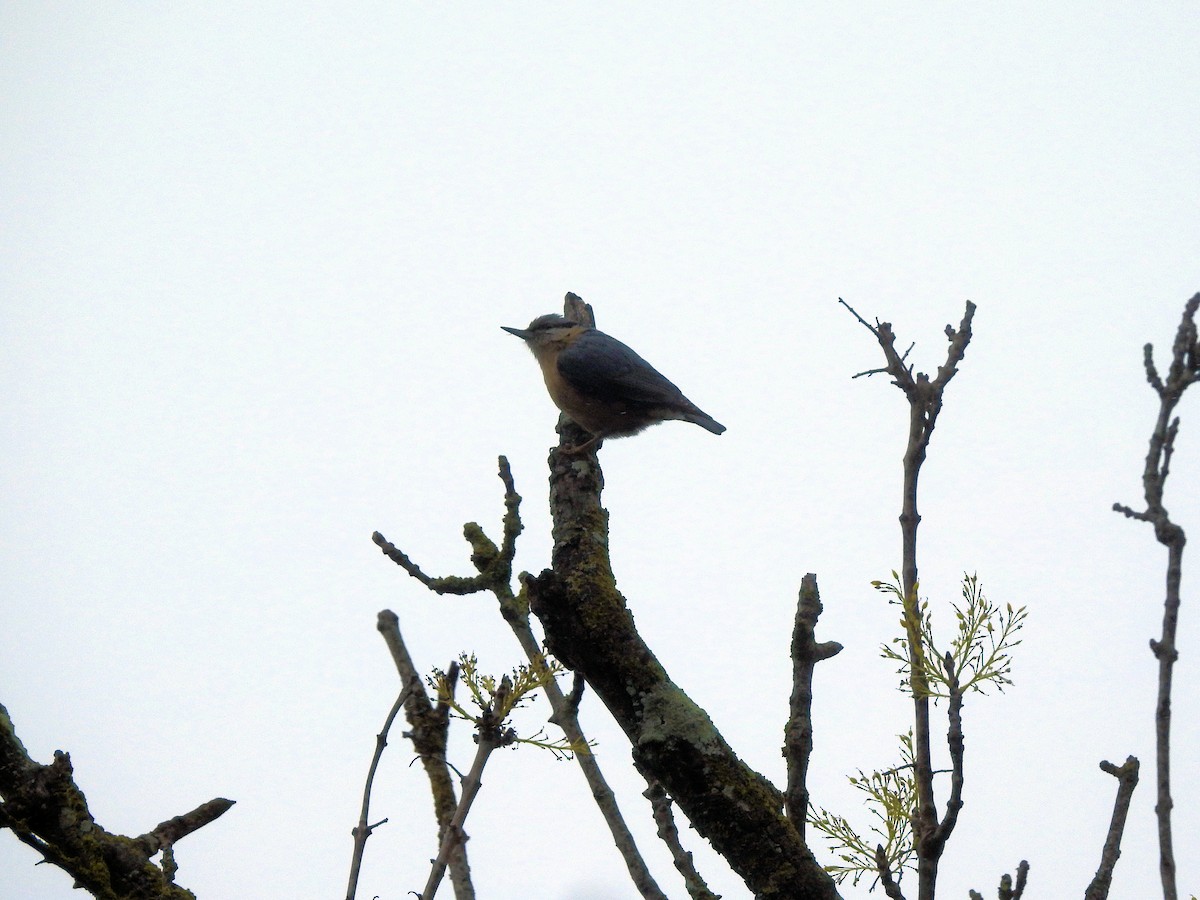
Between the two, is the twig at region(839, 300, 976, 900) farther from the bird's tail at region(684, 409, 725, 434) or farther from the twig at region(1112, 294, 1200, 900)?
the bird's tail at region(684, 409, 725, 434)

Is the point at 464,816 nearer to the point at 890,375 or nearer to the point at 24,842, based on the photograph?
the point at 24,842

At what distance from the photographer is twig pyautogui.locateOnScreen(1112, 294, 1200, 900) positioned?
158 cm

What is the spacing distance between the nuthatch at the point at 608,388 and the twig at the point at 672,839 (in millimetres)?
3794

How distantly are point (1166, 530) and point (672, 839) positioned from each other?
5.60 feet

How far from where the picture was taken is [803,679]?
2.97 m

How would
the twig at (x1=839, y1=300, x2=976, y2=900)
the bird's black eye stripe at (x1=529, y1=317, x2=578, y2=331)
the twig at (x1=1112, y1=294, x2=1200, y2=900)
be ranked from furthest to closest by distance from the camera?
the bird's black eye stripe at (x1=529, y1=317, x2=578, y2=331) → the twig at (x1=839, y1=300, x2=976, y2=900) → the twig at (x1=1112, y1=294, x2=1200, y2=900)

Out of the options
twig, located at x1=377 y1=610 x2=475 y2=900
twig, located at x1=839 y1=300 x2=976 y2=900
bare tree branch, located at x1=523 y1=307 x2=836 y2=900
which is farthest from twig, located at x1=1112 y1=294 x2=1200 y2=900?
twig, located at x1=377 y1=610 x2=475 y2=900

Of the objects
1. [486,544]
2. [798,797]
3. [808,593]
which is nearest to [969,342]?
[808,593]

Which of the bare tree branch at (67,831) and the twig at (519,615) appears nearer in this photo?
Result: the bare tree branch at (67,831)

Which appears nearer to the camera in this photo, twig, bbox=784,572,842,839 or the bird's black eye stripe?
twig, bbox=784,572,842,839

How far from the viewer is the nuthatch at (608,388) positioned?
680 centimetres

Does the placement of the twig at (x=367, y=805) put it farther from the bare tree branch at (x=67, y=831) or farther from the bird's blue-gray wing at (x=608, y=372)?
the bird's blue-gray wing at (x=608, y=372)

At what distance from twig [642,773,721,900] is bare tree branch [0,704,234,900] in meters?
1.16

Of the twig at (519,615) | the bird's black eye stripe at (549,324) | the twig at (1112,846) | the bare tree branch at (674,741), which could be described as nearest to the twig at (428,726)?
the twig at (519,615)
